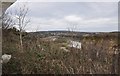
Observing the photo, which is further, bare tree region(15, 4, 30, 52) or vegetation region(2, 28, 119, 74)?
bare tree region(15, 4, 30, 52)

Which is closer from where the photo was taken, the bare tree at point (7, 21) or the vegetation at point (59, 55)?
the vegetation at point (59, 55)

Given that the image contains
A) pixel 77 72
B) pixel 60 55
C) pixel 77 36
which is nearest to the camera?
pixel 77 72

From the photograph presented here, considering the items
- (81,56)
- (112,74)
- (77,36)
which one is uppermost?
(77,36)

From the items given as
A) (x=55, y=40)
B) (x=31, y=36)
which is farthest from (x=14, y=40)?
(x=55, y=40)

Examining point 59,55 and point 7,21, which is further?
point 7,21

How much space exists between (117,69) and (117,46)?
686 mm

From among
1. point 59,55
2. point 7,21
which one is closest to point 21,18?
point 7,21

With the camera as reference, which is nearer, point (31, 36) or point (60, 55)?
point (60, 55)

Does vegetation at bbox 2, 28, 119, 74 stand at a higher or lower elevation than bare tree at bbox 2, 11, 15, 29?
lower

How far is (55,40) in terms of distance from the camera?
6.55 metres

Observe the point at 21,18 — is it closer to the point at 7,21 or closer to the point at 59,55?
the point at 7,21

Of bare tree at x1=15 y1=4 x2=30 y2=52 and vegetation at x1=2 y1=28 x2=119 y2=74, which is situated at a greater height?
bare tree at x1=15 y1=4 x2=30 y2=52

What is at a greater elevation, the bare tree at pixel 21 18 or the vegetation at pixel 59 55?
the bare tree at pixel 21 18

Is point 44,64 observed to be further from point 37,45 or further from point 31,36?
point 31,36
